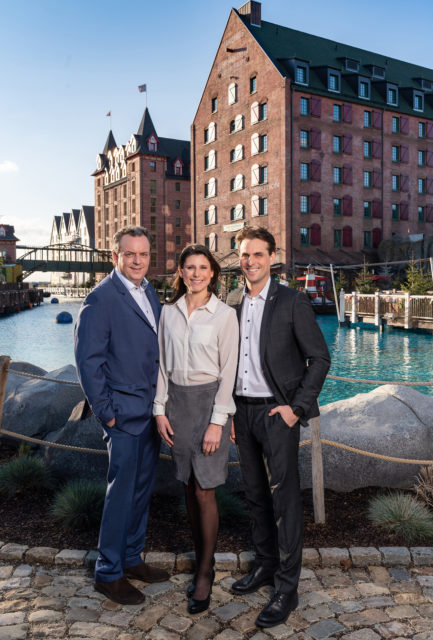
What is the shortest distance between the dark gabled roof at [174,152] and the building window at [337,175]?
30.7m

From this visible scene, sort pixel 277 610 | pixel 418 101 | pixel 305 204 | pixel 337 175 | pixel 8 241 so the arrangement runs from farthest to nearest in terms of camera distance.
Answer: pixel 8 241 < pixel 418 101 < pixel 337 175 < pixel 305 204 < pixel 277 610

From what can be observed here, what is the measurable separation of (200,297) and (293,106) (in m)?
40.2

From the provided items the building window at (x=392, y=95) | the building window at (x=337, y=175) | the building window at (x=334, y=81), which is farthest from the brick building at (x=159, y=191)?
the building window at (x=392, y=95)

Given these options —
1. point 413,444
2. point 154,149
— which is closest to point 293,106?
point 154,149

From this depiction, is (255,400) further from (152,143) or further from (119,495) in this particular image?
(152,143)

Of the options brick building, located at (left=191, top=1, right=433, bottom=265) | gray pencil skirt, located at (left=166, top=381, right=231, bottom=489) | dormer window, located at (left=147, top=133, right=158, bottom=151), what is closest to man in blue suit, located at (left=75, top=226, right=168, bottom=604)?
gray pencil skirt, located at (left=166, top=381, right=231, bottom=489)

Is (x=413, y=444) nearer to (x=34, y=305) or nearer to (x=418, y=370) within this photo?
(x=418, y=370)

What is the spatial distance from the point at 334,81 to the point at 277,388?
45097 millimetres

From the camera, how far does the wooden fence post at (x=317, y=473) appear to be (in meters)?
4.38

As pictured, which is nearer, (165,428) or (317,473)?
(165,428)

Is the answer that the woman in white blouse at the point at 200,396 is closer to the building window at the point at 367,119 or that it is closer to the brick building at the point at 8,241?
the building window at the point at 367,119

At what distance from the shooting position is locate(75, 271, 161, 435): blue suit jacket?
128 inches

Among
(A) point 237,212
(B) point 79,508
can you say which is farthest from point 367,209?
(B) point 79,508

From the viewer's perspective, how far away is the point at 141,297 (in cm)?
356
